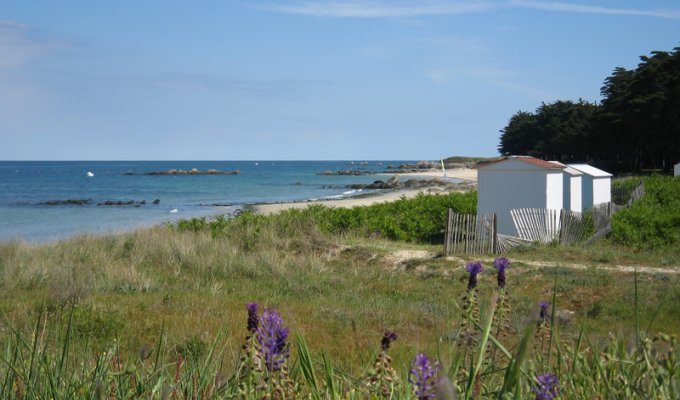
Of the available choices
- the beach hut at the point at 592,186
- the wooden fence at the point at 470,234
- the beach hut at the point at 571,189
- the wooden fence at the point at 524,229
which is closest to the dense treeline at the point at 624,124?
the beach hut at the point at 592,186

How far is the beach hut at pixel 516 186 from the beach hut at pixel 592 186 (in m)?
2.06

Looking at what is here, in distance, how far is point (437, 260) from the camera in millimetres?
15930

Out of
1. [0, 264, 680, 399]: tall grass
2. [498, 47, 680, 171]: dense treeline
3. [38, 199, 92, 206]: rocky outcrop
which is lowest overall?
[38, 199, 92, 206]: rocky outcrop

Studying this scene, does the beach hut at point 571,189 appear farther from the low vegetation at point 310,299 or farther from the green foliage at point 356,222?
the low vegetation at point 310,299

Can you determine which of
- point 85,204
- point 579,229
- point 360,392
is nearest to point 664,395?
point 360,392

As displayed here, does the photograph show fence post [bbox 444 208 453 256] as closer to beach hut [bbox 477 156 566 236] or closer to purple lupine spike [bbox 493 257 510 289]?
beach hut [bbox 477 156 566 236]

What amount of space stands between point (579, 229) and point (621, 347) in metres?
17.7

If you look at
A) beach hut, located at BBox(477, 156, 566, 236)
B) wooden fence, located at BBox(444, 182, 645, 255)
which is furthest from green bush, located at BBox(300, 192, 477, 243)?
wooden fence, located at BBox(444, 182, 645, 255)

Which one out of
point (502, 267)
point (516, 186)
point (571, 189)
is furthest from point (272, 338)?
point (571, 189)

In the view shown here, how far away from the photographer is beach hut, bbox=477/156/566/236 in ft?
67.4

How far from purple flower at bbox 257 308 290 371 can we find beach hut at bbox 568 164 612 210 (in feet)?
72.7

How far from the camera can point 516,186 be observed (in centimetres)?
2083

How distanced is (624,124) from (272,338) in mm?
58751

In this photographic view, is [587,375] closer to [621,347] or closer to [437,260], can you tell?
[621,347]
